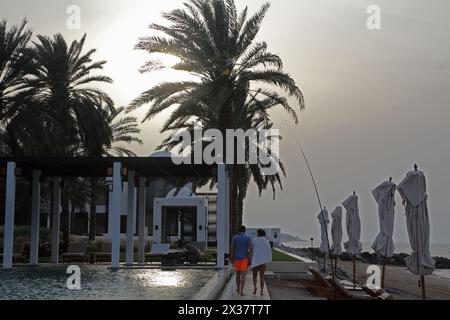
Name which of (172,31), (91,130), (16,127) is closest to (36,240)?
(16,127)

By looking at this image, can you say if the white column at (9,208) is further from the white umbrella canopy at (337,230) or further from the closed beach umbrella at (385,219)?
the white umbrella canopy at (337,230)

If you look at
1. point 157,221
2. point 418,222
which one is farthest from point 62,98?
point 418,222

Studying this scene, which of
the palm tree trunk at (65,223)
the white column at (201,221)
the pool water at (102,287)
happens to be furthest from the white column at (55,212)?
the white column at (201,221)

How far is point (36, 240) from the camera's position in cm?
2412

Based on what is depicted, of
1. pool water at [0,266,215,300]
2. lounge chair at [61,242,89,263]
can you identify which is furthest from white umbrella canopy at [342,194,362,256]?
A: lounge chair at [61,242,89,263]

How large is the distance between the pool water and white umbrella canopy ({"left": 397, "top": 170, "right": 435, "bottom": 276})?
460cm

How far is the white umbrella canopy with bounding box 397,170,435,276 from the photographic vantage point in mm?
14302

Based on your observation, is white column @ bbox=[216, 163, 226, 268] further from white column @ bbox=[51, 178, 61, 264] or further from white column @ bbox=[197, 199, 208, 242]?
white column @ bbox=[197, 199, 208, 242]

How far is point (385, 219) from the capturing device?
Result: 1783 centimetres

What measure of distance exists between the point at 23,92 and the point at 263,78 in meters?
9.21

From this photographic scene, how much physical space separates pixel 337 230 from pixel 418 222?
1134 centimetres

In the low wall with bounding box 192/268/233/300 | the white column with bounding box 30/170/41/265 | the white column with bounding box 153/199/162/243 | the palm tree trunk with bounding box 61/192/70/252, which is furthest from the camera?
the white column with bounding box 153/199/162/243

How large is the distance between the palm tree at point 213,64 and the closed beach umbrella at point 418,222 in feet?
32.4

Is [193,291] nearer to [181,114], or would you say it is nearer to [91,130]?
[181,114]
